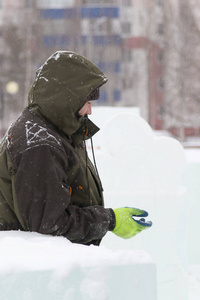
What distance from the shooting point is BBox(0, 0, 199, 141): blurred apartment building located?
1473 cm

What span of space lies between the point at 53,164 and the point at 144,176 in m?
2.00

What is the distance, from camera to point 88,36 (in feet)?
48.2

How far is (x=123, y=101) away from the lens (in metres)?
16.4

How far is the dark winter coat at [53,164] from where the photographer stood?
156 centimetres

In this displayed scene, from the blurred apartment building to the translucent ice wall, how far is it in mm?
11445

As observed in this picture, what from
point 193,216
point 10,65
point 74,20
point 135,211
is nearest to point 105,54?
point 74,20

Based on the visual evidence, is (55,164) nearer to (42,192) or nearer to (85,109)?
(42,192)

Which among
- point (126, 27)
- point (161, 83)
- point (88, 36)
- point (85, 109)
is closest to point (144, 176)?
point (85, 109)

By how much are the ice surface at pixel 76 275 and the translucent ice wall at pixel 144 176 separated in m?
2.15

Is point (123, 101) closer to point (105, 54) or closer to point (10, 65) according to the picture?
point (105, 54)

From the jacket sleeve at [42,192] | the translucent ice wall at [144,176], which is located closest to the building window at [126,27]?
the translucent ice wall at [144,176]

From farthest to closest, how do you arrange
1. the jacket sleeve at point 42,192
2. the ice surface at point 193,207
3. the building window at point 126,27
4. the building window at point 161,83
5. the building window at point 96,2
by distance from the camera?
the building window at point 161,83 → the building window at point 126,27 → the building window at point 96,2 → the ice surface at point 193,207 → the jacket sleeve at point 42,192

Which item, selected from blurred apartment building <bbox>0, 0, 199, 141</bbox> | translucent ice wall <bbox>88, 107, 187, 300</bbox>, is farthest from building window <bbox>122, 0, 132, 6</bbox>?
translucent ice wall <bbox>88, 107, 187, 300</bbox>

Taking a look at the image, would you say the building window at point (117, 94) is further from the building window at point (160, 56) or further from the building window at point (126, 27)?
the building window at point (126, 27)
